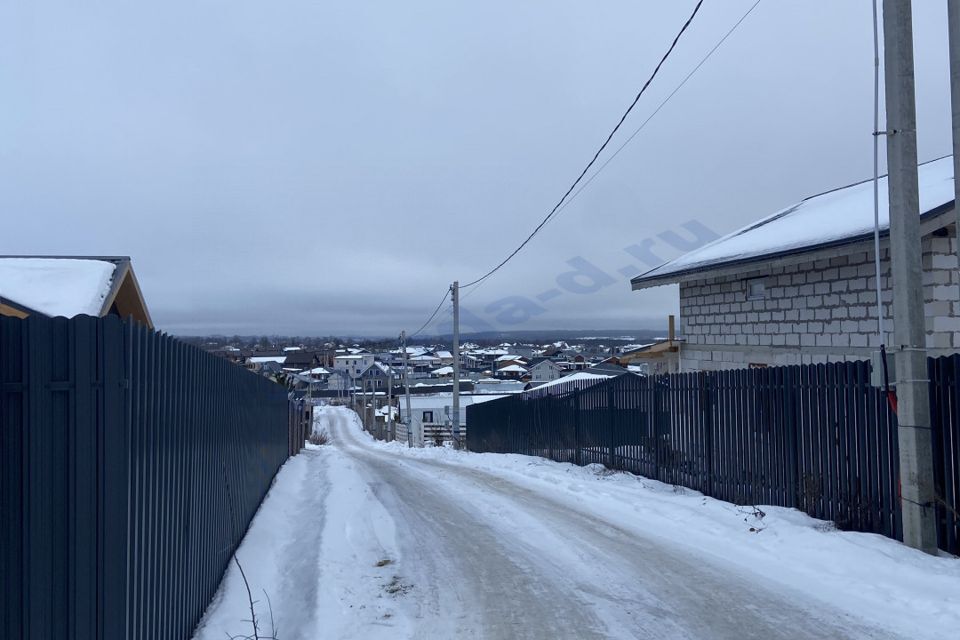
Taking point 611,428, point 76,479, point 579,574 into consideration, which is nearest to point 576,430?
point 611,428

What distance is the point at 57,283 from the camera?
525 inches

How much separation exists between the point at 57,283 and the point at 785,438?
1215 cm

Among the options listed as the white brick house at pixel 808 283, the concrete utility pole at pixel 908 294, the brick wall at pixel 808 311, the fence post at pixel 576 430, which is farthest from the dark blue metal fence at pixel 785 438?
the brick wall at pixel 808 311

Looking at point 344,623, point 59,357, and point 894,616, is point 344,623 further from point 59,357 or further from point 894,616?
point 894,616

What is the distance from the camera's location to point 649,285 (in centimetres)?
1761

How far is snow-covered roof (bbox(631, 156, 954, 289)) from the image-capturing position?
11.2 meters

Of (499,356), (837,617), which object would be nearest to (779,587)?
(837,617)

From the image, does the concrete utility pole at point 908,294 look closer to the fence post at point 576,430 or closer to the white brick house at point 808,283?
the white brick house at point 808,283

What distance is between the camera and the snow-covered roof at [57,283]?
1240cm

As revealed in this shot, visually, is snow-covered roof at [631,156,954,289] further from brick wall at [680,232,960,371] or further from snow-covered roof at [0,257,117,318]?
snow-covered roof at [0,257,117,318]

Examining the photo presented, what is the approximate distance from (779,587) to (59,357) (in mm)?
5954

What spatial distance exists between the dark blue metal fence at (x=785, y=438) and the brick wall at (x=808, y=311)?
2.71 metres

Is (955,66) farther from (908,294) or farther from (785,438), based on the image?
(785,438)

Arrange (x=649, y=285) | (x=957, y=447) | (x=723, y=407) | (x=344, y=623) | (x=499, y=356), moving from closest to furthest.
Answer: (x=344, y=623) < (x=957, y=447) < (x=723, y=407) < (x=649, y=285) < (x=499, y=356)
